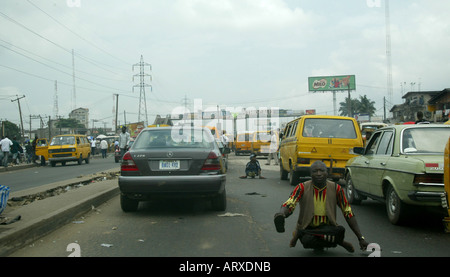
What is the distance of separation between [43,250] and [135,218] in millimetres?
2224

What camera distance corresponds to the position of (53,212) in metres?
6.97

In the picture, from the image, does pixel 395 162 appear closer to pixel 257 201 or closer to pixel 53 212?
pixel 257 201

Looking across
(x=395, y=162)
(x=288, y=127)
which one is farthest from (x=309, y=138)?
(x=395, y=162)

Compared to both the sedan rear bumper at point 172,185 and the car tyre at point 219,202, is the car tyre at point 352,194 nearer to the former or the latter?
the car tyre at point 219,202

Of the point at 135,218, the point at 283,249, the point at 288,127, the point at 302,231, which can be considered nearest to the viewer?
the point at 302,231

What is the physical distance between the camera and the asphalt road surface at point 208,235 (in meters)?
5.17

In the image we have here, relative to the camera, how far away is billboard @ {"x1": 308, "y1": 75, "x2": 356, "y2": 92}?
83688 mm

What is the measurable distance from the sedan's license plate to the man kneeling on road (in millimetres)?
3082

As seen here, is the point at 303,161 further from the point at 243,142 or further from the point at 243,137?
the point at 243,142

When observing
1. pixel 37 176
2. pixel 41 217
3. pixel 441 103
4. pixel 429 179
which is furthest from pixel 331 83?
pixel 41 217

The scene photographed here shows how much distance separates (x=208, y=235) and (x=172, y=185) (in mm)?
1511

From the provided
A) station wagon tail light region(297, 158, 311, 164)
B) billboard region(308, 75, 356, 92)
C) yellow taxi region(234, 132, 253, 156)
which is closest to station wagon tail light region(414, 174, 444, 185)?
station wagon tail light region(297, 158, 311, 164)

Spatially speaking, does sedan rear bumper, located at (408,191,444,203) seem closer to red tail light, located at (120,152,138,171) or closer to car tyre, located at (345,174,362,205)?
car tyre, located at (345,174,362,205)

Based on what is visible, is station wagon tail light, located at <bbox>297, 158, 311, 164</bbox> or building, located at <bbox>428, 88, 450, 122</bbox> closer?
station wagon tail light, located at <bbox>297, 158, 311, 164</bbox>
